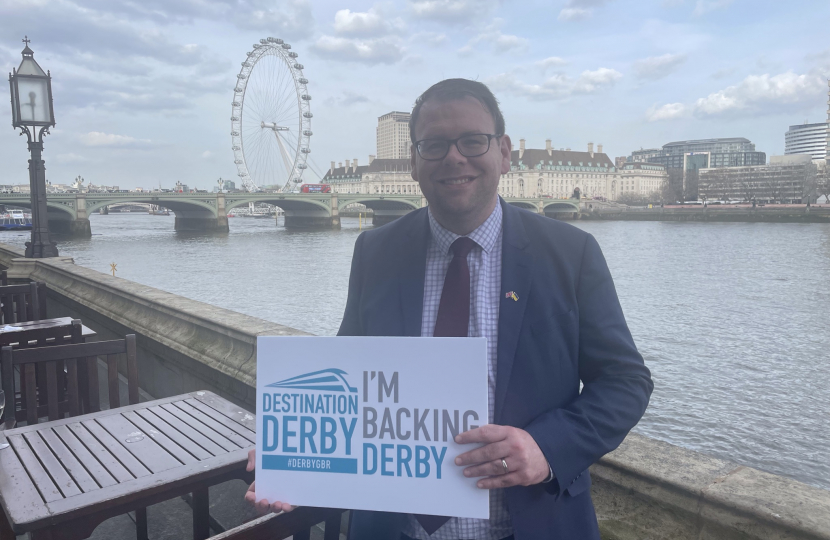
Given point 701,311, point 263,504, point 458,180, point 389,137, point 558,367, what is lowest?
point 701,311

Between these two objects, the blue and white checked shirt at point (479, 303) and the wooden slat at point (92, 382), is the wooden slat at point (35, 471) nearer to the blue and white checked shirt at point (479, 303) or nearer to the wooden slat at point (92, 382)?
the wooden slat at point (92, 382)

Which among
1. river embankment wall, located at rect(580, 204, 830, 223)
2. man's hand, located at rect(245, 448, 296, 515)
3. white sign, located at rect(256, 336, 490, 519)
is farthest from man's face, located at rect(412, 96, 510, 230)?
river embankment wall, located at rect(580, 204, 830, 223)

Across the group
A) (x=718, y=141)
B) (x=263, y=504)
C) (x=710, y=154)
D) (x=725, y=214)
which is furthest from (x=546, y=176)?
(x=263, y=504)

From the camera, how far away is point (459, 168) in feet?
4.64

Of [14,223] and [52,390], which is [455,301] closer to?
[52,390]

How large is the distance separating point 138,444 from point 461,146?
1.42 metres

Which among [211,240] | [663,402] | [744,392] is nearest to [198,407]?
[663,402]

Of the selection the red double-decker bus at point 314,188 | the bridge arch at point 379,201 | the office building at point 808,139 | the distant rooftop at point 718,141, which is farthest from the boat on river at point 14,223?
the distant rooftop at point 718,141

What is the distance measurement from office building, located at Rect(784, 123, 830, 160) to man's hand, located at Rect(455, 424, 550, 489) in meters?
173

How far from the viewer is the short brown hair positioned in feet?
4.69

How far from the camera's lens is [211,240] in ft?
139

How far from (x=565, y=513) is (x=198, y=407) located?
1546 mm

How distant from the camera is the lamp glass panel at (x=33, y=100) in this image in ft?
26.6

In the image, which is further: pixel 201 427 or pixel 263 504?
pixel 201 427
